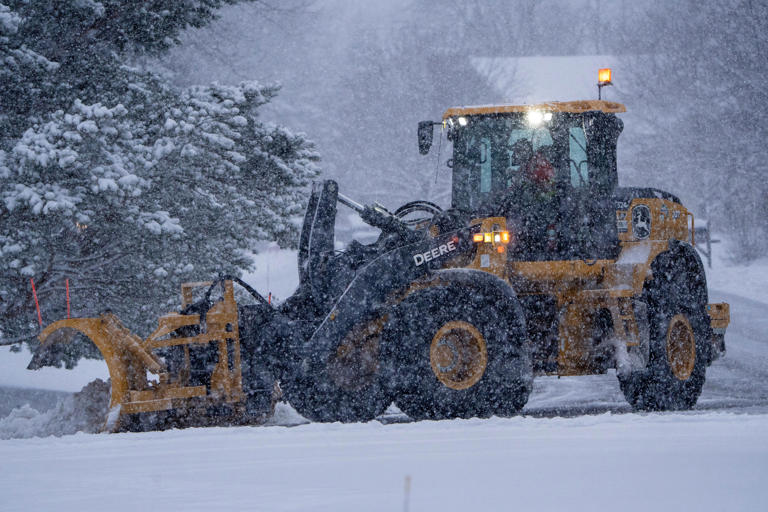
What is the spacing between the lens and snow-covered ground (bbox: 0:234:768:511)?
440cm

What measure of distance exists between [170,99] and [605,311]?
5915 millimetres

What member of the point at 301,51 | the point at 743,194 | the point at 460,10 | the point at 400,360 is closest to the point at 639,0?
the point at 460,10

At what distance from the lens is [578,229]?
→ 9109mm

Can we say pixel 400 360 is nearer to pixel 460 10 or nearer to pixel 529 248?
pixel 529 248

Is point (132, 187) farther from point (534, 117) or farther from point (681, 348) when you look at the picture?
point (681, 348)

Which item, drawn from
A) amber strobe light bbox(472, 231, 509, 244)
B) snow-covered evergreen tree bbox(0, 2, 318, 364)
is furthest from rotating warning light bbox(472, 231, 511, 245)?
snow-covered evergreen tree bbox(0, 2, 318, 364)

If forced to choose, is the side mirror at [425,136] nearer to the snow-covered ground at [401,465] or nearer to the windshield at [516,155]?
the windshield at [516,155]

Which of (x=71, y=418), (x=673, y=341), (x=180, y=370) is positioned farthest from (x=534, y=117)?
(x=71, y=418)

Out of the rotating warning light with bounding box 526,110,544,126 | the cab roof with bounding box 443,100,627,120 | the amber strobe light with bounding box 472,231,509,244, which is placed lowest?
the amber strobe light with bounding box 472,231,509,244

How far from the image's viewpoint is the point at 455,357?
319 inches

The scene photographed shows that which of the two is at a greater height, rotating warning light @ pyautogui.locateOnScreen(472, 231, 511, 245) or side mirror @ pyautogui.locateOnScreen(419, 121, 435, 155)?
side mirror @ pyautogui.locateOnScreen(419, 121, 435, 155)

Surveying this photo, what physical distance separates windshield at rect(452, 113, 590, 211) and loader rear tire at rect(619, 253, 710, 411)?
3.98ft

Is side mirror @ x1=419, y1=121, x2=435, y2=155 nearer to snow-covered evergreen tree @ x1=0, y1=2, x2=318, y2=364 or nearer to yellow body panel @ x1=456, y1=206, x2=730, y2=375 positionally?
yellow body panel @ x1=456, y1=206, x2=730, y2=375

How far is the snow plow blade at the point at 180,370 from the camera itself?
Result: 7762 millimetres
